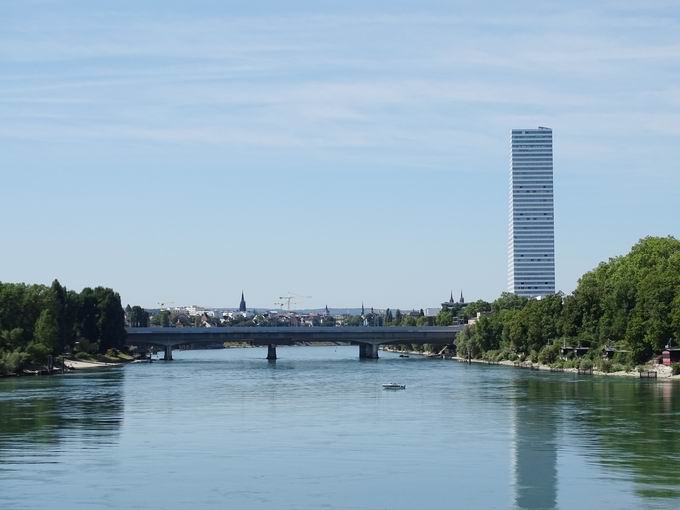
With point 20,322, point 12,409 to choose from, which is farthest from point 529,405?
point 20,322

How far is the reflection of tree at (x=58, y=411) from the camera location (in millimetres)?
64312

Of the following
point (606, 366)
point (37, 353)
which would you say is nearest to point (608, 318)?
point (606, 366)

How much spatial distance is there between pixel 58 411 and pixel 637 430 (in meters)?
34.7

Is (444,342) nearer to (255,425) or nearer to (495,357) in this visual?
(495,357)

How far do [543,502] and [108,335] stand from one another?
122 metres

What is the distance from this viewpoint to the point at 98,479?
5047 cm

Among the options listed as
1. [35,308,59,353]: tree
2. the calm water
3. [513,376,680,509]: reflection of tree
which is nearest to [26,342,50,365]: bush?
[35,308,59,353]: tree

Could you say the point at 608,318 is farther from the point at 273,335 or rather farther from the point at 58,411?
the point at 58,411

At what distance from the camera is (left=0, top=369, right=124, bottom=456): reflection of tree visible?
64.3m

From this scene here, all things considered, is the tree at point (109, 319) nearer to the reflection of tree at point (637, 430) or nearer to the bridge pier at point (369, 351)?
the bridge pier at point (369, 351)

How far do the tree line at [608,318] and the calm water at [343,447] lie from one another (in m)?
16.8

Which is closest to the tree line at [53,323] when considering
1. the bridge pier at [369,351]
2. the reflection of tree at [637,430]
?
the bridge pier at [369,351]

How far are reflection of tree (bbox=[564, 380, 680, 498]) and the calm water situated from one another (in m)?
0.11

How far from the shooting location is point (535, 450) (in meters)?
58.8
